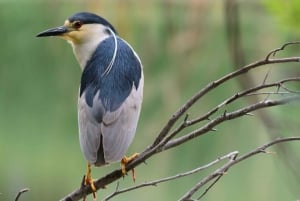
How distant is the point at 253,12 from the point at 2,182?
235cm

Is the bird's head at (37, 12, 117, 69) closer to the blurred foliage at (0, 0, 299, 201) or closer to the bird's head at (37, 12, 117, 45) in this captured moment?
the bird's head at (37, 12, 117, 45)

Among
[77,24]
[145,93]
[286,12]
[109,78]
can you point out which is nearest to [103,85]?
[109,78]

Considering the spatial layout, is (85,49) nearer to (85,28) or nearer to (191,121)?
(85,28)

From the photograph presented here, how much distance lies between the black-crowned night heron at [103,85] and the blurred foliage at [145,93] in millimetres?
1644

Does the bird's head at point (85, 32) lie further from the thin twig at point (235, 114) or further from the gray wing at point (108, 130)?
the thin twig at point (235, 114)

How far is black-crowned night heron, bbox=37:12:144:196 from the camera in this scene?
1581 millimetres

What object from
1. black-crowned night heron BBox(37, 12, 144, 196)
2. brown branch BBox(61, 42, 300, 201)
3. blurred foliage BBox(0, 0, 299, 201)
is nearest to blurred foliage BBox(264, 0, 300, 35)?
black-crowned night heron BBox(37, 12, 144, 196)

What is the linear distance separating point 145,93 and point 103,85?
3.17 m

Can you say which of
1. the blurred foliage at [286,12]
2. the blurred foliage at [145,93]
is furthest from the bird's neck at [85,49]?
the blurred foliage at [145,93]

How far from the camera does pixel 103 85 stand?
1.65 metres

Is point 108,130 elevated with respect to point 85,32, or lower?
lower

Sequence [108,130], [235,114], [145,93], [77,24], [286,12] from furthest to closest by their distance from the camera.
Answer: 1. [145,93]
2. [286,12]
3. [77,24]
4. [108,130]
5. [235,114]

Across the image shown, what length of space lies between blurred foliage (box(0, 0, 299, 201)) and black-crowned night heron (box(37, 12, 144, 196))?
1.64 m

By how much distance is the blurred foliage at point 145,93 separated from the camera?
12.7ft
